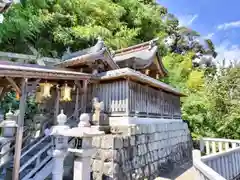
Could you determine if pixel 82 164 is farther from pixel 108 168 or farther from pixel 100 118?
pixel 100 118

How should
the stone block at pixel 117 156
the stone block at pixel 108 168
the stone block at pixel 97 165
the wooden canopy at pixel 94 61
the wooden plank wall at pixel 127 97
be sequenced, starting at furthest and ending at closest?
the wooden canopy at pixel 94 61
the wooden plank wall at pixel 127 97
the stone block at pixel 97 165
the stone block at pixel 117 156
the stone block at pixel 108 168

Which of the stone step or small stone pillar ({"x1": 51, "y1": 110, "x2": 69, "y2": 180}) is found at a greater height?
small stone pillar ({"x1": 51, "y1": 110, "x2": 69, "y2": 180})

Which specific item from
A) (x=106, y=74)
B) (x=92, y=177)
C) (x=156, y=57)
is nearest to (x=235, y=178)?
(x=92, y=177)

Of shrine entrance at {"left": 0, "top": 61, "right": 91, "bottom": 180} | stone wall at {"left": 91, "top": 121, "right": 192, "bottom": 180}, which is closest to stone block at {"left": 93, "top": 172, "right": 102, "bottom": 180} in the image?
stone wall at {"left": 91, "top": 121, "right": 192, "bottom": 180}

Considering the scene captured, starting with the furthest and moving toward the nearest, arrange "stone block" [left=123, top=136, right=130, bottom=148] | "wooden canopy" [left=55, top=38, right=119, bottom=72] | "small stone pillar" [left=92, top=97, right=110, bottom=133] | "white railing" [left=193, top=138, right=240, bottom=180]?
"wooden canopy" [left=55, top=38, right=119, bottom=72] < "small stone pillar" [left=92, top=97, right=110, bottom=133] < "stone block" [left=123, top=136, right=130, bottom=148] < "white railing" [left=193, top=138, right=240, bottom=180]

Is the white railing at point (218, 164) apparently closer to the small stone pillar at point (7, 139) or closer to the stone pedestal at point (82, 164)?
the stone pedestal at point (82, 164)

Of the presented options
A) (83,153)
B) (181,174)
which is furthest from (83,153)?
(181,174)

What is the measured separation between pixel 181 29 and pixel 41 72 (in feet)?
100

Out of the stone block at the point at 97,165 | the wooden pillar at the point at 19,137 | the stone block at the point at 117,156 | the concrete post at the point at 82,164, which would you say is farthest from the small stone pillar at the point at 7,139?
the stone block at the point at 117,156

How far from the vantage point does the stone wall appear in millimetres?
6609

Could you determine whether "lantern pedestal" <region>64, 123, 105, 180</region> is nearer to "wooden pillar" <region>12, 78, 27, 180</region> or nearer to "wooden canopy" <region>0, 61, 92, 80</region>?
"wooden pillar" <region>12, 78, 27, 180</region>

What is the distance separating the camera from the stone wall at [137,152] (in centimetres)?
661

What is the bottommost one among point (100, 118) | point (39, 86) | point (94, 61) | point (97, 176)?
point (97, 176)

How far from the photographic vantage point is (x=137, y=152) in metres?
7.81
